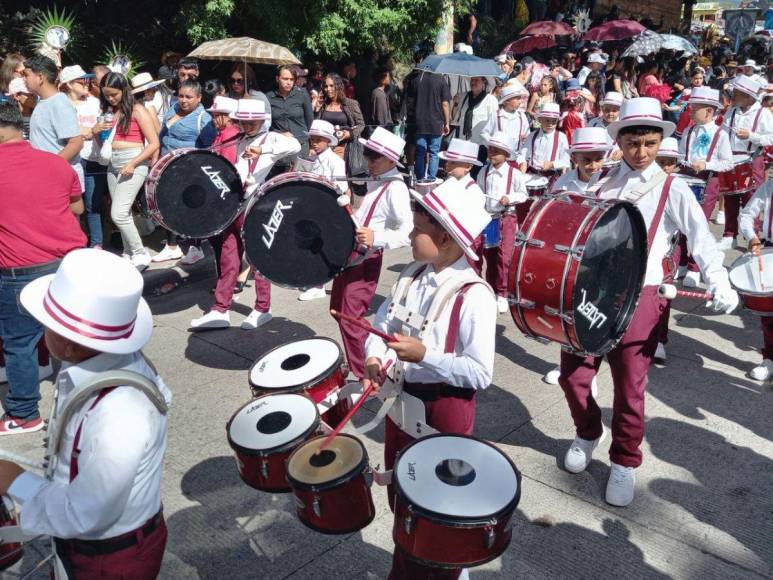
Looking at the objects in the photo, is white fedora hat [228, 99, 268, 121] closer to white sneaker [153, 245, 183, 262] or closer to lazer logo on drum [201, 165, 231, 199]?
lazer logo on drum [201, 165, 231, 199]

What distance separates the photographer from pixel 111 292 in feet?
6.63

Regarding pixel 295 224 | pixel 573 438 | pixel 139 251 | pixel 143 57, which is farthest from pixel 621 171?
pixel 143 57

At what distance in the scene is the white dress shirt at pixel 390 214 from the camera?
16.4 feet

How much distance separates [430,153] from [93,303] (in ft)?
34.2

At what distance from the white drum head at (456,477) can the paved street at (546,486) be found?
1.05 meters

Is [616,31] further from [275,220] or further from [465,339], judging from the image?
[465,339]

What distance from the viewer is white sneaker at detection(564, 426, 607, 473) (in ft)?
13.8

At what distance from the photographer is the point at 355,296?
16.9ft

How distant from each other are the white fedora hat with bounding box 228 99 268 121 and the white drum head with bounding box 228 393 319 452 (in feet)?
12.2

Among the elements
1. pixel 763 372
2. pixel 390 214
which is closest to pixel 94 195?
pixel 390 214

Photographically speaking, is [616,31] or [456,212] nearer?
[456,212]

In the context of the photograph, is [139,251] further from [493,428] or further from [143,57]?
[143,57]

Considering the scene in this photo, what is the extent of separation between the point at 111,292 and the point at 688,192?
293 centimetres

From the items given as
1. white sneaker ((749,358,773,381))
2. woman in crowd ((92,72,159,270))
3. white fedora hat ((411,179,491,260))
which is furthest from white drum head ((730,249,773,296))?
woman in crowd ((92,72,159,270))
